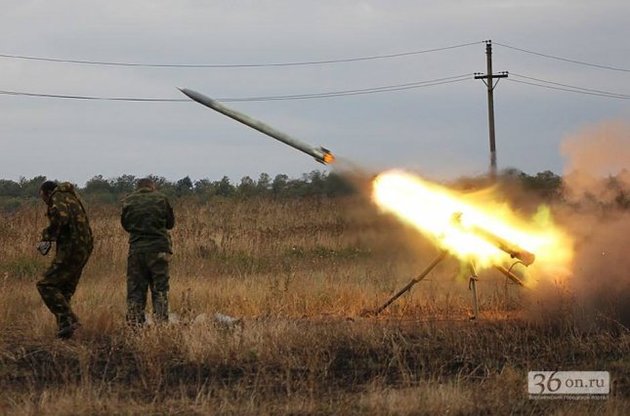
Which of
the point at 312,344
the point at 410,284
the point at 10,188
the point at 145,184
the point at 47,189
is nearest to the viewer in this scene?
the point at 312,344

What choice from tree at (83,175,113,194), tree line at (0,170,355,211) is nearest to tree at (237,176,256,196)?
tree line at (0,170,355,211)

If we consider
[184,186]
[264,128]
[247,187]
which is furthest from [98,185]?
[264,128]

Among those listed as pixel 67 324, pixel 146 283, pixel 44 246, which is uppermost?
pixel 44 246

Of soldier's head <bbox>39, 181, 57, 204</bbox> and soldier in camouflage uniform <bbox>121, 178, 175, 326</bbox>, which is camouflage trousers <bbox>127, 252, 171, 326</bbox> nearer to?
soldier in camouflage uniform <bbox>121, 178, 175, 326</bbox>

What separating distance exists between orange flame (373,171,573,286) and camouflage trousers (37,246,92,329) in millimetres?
5026

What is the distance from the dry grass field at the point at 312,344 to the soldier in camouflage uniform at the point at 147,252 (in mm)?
450

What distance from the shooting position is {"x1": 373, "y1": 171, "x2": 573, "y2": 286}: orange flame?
13.6 metres

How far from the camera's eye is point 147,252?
1198 cm

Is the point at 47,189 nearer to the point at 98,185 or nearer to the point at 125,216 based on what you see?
the point at 125,216

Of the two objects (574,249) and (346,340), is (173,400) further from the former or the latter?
(574,249)

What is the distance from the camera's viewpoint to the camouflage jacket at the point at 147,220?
12.0 meters

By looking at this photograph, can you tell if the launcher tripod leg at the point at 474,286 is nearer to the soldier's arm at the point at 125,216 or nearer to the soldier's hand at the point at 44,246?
the soldier's arm at the point at 125,216

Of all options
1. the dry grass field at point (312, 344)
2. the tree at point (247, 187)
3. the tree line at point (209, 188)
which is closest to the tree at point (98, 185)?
the tree line at point (209, 188)

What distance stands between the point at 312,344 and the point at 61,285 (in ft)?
11.6
